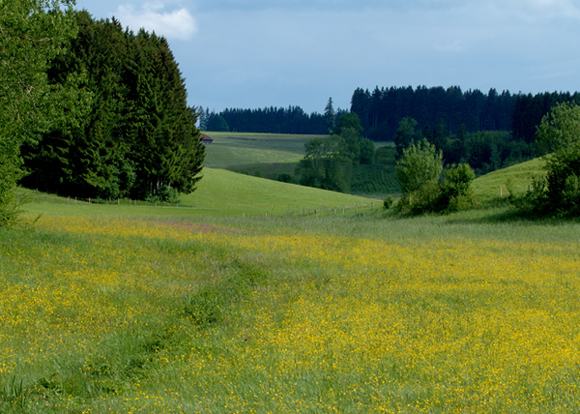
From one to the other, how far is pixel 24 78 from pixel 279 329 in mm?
16563

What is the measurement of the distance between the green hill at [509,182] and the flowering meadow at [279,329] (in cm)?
3131

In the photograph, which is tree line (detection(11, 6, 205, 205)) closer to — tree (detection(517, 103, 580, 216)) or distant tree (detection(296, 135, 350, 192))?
tree (detection(517, 103, 580, 216))

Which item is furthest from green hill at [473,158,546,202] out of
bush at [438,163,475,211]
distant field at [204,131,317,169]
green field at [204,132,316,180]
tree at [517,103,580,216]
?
distant field at [204,131,317,169]

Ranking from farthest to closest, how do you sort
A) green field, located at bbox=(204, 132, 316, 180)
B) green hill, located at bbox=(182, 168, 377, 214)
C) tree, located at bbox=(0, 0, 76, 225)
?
green field, located at bbox=(204, 132, 316, 180) < green hill, located at bbox=(182, 168, 377, 214) < tree, located at bbox=(0, 0, 76, 225)

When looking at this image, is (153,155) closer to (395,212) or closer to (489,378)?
(395,212)

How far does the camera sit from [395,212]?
52.8m

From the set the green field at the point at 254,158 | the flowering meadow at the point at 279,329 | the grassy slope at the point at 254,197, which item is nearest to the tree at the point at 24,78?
the flowering meadow at the point at 279,329

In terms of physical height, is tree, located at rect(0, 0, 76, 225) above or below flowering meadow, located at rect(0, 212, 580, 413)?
above

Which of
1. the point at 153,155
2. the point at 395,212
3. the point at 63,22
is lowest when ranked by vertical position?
the point at 395,212

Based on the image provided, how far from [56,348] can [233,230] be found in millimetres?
19984

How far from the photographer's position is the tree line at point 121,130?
204 feet

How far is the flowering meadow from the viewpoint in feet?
24.7

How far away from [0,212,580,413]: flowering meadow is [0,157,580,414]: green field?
0.04 metres

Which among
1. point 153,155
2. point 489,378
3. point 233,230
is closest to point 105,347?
point 489,378
